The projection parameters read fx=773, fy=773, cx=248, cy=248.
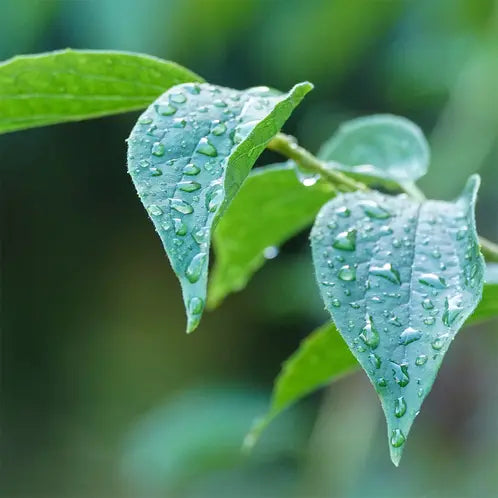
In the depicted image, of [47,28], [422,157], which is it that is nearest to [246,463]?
[47,28]

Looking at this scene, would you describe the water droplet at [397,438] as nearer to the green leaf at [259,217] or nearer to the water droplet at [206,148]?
the water droplet at [206,148]

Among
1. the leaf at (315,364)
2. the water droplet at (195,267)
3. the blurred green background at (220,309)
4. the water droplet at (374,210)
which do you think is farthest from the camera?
the blurred green background at (220,309)

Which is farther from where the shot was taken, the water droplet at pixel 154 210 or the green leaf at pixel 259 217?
the green leaf at pixel 259 217

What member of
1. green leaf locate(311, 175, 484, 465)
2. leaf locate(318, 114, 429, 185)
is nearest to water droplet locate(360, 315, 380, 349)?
green leaf locate(311, 175, 484, 465)

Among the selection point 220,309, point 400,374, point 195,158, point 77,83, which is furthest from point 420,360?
point 220,309

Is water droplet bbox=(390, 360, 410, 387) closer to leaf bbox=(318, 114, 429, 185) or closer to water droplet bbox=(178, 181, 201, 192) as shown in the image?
water droplet bbox=(178, 181, 201, 192)

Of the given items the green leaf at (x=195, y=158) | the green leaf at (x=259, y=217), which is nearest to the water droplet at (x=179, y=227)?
the green leaf at (x=195, y=158)

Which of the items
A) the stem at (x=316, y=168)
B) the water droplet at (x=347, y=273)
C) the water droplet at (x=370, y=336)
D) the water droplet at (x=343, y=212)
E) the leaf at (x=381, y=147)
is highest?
the water droplet at (x=370, y=336)
